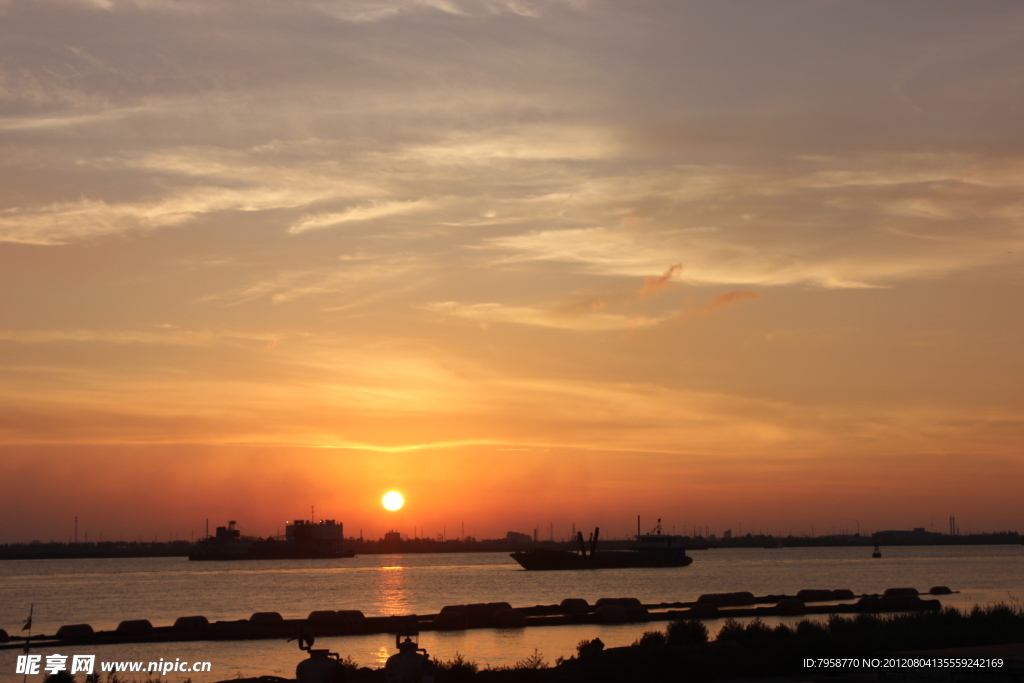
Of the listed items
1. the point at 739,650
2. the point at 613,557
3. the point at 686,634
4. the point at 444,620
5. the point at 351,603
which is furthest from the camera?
the point at 613,557

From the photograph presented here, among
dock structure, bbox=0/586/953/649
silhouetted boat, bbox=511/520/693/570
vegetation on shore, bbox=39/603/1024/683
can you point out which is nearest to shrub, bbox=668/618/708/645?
vegetation on shore, bbox=39/603/1024/683

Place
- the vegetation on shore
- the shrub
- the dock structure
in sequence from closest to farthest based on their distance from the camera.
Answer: the vegetation on shore → the shrub → the dock structure

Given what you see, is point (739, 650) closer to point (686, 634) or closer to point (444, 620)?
point (686, 634)

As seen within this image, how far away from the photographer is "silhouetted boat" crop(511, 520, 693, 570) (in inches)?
5935

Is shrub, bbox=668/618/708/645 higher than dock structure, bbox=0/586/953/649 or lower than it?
higher

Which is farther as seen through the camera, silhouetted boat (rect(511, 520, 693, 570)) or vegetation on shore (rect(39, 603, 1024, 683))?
silhouetted boat (rect(511, 520, 693, 570))

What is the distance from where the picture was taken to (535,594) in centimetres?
9294

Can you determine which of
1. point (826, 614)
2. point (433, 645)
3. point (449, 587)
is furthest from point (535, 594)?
point (433, 645)

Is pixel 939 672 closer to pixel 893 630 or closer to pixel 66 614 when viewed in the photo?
pixel 893 630

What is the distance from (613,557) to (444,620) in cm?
11248

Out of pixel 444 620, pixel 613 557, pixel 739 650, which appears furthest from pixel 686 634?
pixel 613 557

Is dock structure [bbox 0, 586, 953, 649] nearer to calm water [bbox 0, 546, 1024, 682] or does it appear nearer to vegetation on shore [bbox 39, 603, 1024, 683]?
calm water [bbox 0, 546, 1024, 682]

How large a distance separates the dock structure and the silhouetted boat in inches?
3378

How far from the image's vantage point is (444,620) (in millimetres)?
49750
